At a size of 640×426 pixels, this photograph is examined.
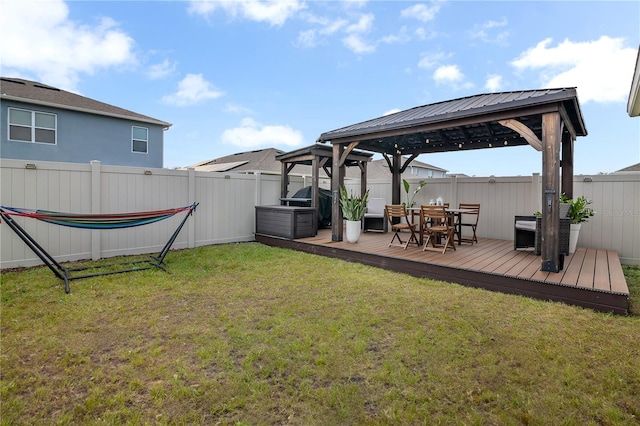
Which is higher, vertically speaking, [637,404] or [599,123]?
[599,123]

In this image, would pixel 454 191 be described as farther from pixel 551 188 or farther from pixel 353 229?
pixel 551 188

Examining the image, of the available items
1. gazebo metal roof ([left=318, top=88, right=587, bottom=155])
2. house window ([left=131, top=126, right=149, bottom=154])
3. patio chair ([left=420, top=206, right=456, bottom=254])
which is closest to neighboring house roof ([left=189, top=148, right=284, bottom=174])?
house window ([left=131, top=126, right=149, bottom=154])

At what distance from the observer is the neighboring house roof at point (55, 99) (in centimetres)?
1007

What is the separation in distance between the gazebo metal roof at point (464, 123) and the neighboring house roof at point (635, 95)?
2.30ft

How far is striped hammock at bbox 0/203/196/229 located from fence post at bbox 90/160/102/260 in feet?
2.94

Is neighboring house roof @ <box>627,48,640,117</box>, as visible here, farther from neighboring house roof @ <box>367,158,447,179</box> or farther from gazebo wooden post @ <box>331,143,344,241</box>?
neighboring house roof @ <box>367,158,447,179</box>

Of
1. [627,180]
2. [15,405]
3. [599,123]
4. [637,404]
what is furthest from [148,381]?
[599,123]

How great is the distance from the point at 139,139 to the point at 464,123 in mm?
12535

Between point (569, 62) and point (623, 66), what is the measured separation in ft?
7.08

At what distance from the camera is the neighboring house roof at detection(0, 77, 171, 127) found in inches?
396

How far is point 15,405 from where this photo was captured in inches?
69.2

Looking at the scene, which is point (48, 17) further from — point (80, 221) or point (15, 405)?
point (15, 405)

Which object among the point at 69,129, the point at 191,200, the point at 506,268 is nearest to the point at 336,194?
the point at 191,200

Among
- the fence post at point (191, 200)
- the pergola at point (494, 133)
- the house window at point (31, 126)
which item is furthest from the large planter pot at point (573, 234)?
the house window at point (31, 126)
